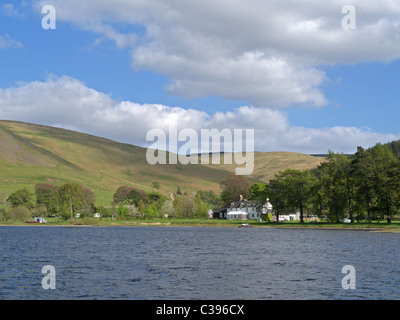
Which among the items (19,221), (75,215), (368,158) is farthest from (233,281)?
(75,215)

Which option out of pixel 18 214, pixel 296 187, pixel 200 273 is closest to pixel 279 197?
pixel 296 187

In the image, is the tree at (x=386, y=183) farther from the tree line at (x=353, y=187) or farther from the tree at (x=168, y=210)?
the tree at (x=168, y=210)

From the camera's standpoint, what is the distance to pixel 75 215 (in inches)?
7761

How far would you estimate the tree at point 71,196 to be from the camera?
179512mm

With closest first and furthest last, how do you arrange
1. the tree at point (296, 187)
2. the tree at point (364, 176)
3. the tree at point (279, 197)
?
the tree at point (364, 176) → the tree at point (296, 187) → the tree at point (279, 197)

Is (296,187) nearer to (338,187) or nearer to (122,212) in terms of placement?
(338,187)

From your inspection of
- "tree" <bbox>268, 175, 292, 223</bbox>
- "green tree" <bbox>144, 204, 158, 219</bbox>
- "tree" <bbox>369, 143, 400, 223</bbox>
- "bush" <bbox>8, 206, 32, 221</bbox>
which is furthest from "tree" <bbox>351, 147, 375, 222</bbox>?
"bush" <bbox>8, 206, 32, 221</bbox>

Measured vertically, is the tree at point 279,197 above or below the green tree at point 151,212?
above

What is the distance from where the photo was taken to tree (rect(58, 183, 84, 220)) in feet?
589

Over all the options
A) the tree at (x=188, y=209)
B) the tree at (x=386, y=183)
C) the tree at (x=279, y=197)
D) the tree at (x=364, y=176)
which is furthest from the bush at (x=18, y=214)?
the tree at (x=386, y=183)

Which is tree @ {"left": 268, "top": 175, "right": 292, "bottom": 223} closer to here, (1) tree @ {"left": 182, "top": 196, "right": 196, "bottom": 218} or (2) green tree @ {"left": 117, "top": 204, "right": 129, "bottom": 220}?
(1) tree @ {"left": 182, "top": 196, "right": 196, "bottom": 218}

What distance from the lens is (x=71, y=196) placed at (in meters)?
180
